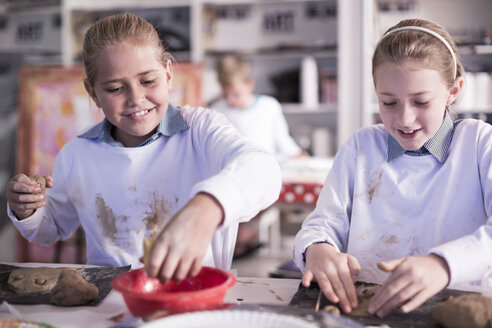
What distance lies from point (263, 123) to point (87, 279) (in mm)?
2628

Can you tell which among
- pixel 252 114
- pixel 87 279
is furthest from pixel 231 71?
pixel 87 279

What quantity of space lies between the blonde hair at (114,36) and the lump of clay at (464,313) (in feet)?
2.56

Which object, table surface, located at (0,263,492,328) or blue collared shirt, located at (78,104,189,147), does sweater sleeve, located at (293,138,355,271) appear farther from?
blue collared shirt, located at (78,104,189,147)

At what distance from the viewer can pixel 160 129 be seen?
122 cm

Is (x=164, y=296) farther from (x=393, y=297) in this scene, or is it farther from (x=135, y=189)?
(x=135, y=189)

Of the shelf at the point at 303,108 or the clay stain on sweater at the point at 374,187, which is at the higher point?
the clay stain on sweater at the point at 374,187

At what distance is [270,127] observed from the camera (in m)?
3.53

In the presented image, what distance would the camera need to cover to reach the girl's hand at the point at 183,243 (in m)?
0.65

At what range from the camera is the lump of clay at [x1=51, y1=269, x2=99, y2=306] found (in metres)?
0.82

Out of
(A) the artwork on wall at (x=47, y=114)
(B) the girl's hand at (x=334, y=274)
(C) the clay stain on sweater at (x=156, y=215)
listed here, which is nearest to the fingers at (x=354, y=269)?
(B) the girl's hand at (x=334, y=274)

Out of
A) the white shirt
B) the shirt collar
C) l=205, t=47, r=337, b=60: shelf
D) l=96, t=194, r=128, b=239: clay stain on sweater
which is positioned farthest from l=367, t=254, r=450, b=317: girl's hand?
l=205, t=47, r=337, b=60: shelf

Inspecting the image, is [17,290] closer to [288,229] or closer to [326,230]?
[326,230]

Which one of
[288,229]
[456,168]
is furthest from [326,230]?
[288,229]

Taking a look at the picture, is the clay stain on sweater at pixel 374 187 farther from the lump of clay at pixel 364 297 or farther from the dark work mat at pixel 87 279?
the dark work mat at pixel 87 279
